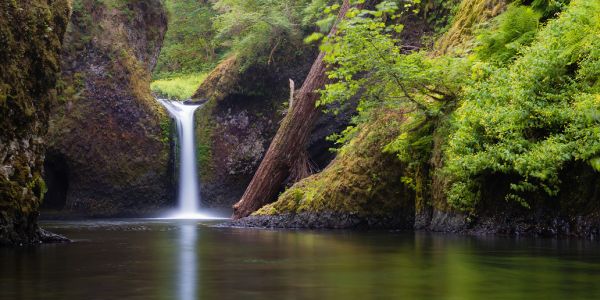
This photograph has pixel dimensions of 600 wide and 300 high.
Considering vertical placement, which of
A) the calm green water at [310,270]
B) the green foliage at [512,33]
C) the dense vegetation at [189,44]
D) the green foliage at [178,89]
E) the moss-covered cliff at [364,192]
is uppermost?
the dense vegetation at [189,44]

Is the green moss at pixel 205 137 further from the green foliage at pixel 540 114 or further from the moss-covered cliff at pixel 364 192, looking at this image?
the green foliage at pixel 540 114

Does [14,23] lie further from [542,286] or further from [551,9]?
[551,9]

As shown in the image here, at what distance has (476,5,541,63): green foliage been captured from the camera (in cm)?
1075

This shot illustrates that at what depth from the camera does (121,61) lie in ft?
74.0

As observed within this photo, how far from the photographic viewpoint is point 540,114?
8.93 meters

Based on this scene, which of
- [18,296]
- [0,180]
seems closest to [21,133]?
[0,180]

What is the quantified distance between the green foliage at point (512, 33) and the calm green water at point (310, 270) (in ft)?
11.0

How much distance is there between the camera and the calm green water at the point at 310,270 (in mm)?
4551

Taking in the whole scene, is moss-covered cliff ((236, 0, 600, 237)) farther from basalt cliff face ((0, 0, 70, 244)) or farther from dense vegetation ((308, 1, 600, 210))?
basalt cliff face ((0, 0, 70, 244))

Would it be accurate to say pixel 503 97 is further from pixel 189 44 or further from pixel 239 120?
pixel 189 44

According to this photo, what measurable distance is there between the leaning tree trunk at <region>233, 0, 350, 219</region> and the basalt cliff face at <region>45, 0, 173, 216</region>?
7.90 metres

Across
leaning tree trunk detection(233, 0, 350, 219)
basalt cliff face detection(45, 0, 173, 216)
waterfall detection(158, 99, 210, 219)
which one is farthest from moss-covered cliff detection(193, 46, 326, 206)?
leaning tree trunk detection(233, 0, 350, 219)

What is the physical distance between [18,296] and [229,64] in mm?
20558

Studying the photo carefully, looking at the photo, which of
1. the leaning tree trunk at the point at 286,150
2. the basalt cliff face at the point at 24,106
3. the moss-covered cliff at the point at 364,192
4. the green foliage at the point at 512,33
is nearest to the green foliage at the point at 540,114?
the green foliage at the point at 512,33
